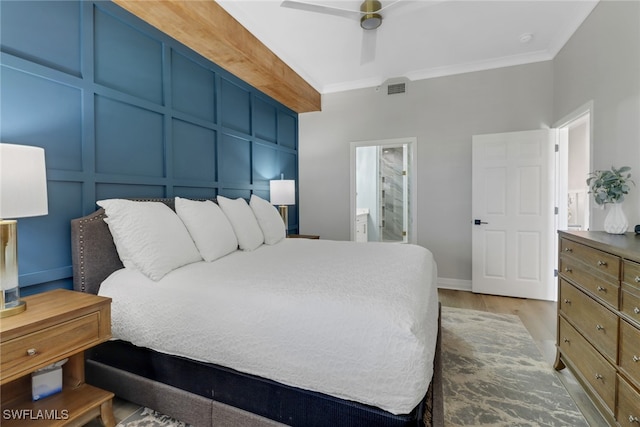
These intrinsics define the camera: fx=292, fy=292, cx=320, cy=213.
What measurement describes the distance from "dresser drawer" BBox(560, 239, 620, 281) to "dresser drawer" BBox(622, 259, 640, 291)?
0.15 ft

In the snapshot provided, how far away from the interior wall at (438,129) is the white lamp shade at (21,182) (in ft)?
12.1

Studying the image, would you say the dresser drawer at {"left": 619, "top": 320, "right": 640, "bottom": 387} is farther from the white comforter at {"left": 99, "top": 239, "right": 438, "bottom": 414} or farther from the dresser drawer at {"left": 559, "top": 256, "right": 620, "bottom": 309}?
the white comforter at {"left": 99, "top": 239, "right": 438, "bottom": 414}

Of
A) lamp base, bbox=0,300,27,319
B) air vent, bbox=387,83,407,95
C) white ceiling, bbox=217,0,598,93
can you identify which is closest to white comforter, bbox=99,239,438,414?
lamp base, bbox=0,300,27,319

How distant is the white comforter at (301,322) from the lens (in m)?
1.09

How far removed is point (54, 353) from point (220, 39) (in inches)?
97.8

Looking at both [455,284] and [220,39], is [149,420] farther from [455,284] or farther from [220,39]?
[455,284]

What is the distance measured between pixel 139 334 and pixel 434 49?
12.9ft

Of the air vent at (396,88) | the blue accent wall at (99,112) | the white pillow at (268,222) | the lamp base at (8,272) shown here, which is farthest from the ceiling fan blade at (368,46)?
the lamp base at (8,272)

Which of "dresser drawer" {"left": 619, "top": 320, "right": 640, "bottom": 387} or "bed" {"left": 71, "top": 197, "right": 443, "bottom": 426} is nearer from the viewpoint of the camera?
"bed" {"left": 71, "top": 197, "right": 443, "bottom": 426}

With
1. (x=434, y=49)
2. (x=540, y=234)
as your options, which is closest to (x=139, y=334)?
(x=434, y=49)

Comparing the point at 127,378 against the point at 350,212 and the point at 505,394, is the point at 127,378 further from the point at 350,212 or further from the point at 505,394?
the point at 350,212

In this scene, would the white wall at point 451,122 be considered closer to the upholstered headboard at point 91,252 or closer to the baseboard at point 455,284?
the baseboard at point 455,284

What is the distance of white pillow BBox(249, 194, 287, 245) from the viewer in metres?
2.91

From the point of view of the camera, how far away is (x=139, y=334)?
1550mm
